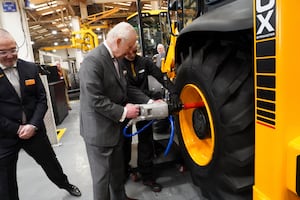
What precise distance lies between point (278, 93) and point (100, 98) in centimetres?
110

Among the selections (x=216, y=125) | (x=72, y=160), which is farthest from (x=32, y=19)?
(x=216, y=125)

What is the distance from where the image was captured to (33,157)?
221 cm

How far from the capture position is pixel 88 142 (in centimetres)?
172

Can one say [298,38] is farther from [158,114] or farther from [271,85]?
[158,114]

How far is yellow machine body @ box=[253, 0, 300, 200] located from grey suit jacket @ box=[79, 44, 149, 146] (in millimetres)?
985

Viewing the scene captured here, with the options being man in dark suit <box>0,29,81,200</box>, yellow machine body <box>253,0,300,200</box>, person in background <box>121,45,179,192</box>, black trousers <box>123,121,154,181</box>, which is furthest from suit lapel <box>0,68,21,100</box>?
yellow machine body <box>253,0,300,200</box>

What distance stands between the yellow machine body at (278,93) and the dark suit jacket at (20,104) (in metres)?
1.87

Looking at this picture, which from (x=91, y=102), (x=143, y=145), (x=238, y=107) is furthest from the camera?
(x=143, y=145)

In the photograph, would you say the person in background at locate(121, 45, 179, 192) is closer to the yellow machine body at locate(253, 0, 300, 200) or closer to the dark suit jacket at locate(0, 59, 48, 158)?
the dark suit jacket at locate(0, 59, 48, 158)

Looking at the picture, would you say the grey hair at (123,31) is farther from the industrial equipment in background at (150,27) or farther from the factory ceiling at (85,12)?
the factory ceiling at (85,12)

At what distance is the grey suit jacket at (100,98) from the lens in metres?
1.55

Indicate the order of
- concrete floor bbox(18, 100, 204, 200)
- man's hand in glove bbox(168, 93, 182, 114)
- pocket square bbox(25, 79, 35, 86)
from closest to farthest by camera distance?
man's hand in glove bbox(168, 93, 182, 114) → pocket square bbox(25, 79, 35, 86) → concrete floor bbox(18, 100, 204, 200)

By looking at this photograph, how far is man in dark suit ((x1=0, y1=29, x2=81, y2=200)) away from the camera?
1.87 metres

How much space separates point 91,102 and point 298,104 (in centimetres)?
121
